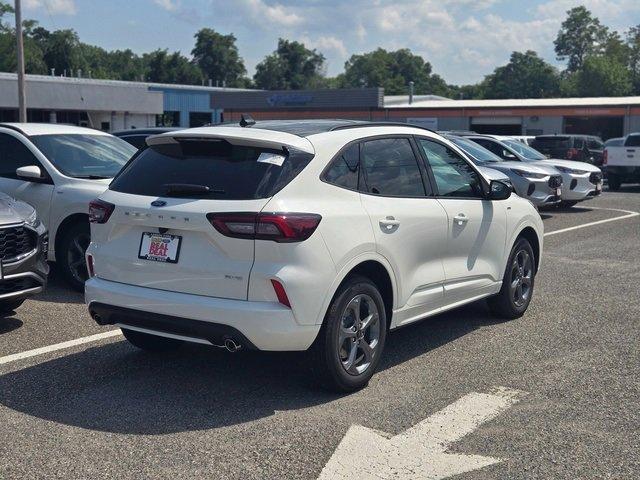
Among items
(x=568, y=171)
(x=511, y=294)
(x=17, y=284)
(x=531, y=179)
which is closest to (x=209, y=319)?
(x=17, y=284)

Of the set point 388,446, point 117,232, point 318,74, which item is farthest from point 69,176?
point 318,74

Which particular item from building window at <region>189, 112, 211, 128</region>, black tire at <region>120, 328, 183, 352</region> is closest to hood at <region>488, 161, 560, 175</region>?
black tire at <region>120, 328, 183, 352</region>

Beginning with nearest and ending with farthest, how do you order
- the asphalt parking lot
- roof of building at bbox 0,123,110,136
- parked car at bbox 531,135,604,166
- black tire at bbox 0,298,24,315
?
the asphalt parking lot → black tire at bbox 0,298,24,315 → roof of building at bbox 0,123,110,136 → parked car at bbox 531,135,604,166

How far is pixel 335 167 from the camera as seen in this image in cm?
566

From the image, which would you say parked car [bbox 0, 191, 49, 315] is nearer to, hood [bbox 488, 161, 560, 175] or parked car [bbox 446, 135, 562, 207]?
parked car [bbox 446, 135, 562, 207]

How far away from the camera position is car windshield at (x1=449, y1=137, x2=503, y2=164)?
54.7 ft

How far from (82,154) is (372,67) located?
159m

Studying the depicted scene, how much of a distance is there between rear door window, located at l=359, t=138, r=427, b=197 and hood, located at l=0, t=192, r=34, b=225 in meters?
3.21

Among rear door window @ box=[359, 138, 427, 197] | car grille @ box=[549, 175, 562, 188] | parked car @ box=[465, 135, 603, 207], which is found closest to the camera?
rear door window @ box=[359, 138, 427, 197]

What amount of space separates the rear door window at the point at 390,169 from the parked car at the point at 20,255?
10.4ft

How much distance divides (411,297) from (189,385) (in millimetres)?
1720

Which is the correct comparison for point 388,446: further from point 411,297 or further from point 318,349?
point 411,297

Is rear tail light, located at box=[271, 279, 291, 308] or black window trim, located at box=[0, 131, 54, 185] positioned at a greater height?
black window trim, located at box=[0, 131, 54, 185]

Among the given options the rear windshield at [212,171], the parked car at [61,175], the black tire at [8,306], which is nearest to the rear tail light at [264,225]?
the rear windshield at [212,171]
